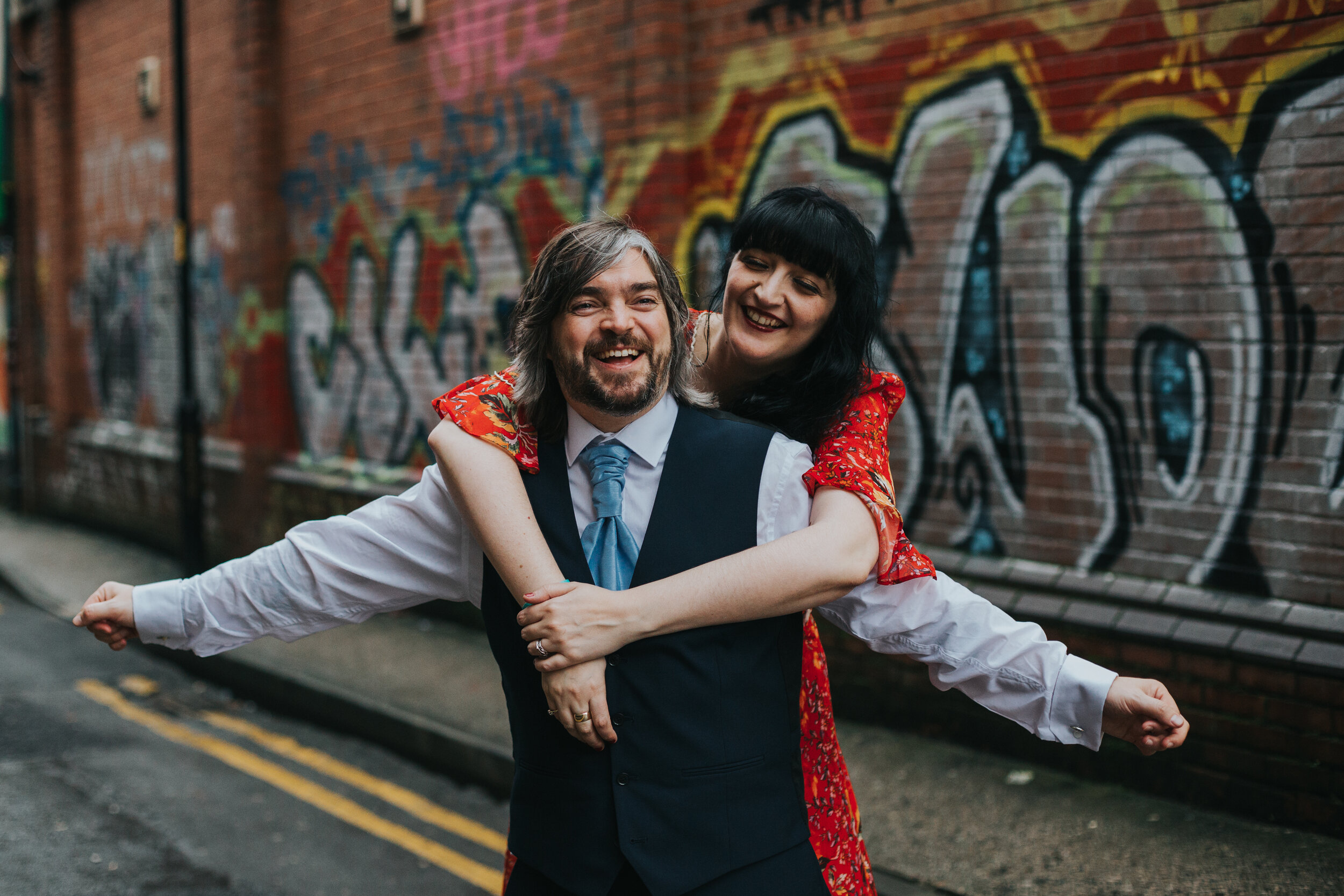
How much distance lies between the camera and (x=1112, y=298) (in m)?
4.55

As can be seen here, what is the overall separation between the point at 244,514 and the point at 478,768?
16.0 ft

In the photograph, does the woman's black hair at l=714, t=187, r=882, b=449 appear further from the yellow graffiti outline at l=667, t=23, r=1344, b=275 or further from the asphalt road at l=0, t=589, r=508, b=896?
the asphalt road at l=0, t=589, r=508, b=896

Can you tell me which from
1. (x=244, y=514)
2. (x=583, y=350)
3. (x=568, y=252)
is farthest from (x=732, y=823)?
(x=244, y=514)

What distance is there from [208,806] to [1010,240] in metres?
4.17

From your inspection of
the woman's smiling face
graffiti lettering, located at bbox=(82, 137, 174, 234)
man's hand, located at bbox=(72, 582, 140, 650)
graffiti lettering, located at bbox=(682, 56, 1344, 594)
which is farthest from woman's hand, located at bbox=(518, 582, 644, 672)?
graffiti lettering, located at bbox=(82, 137, 174, 234)

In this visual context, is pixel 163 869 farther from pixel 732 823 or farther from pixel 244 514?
pixel 244 514

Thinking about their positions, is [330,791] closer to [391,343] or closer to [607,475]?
[607,475]

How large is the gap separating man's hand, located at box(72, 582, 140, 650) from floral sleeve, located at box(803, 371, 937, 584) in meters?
1.38

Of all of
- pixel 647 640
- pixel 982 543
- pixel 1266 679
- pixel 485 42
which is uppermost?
pixel 485 42

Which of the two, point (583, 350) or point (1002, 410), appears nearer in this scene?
point (583, 350)

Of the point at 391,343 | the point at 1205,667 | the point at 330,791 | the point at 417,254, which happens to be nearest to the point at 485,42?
the point at 417,254

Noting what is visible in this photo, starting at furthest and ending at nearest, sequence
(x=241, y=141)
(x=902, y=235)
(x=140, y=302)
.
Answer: (x=140, y=302) → (x=241, y=141) → (x=902, y=235)

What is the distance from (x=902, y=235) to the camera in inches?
207

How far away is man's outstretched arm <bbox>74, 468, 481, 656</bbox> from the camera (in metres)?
2.26
